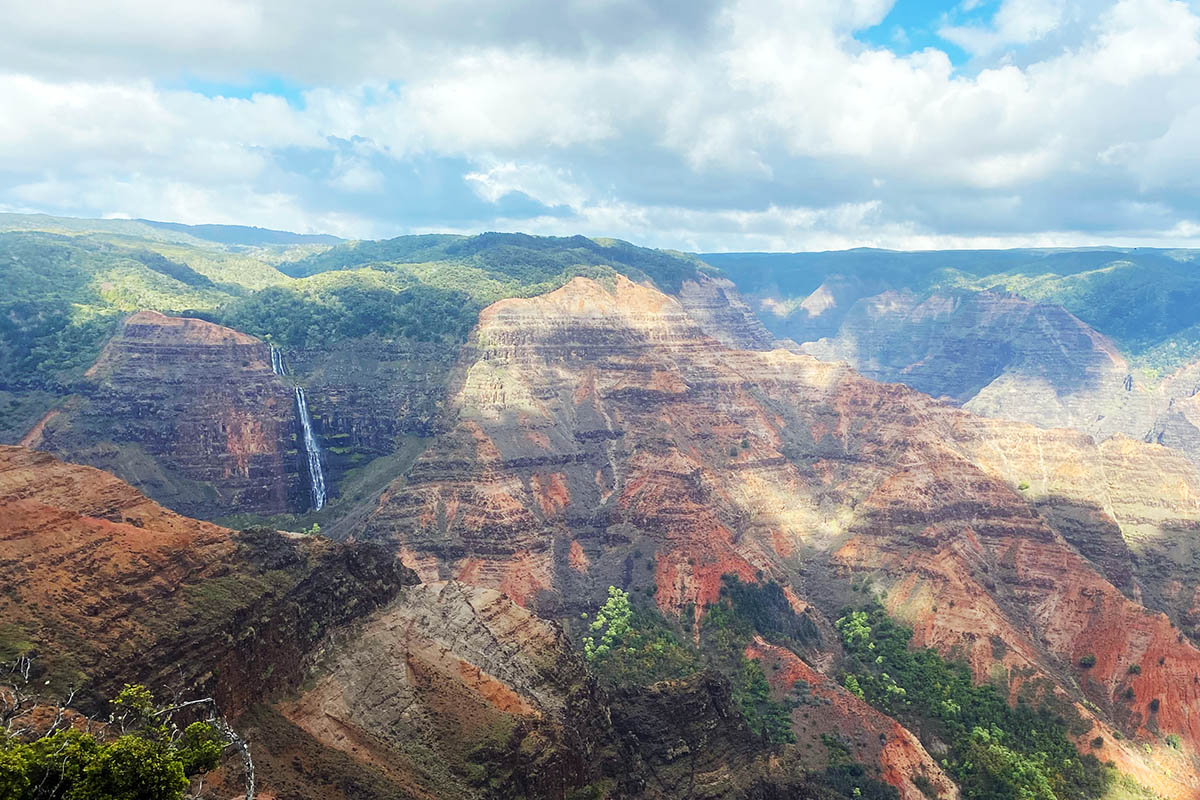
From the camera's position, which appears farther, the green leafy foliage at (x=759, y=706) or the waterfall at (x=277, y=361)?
the waterfall at (x=277, y=361)

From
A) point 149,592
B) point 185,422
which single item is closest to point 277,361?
point 185,422

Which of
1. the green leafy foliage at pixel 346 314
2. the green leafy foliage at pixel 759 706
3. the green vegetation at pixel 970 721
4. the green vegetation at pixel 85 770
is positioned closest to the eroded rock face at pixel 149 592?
the green vegetation at pixel 85 770

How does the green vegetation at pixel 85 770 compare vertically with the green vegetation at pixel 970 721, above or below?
above

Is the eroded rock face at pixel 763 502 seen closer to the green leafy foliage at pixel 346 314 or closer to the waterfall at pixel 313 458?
the green leafy foliage at pixel 346 314

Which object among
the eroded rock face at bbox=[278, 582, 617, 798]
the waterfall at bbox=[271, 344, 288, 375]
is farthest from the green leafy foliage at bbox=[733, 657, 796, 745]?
the waterfall at bbox=[271, 344, 288, 375]

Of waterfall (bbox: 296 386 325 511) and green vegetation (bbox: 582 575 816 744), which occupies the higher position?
waterfall (bbox: 296 386 325 511)

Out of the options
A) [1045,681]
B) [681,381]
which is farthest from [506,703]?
[681,381]

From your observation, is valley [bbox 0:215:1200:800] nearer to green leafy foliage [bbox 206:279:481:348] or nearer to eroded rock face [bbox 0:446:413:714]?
eroded rock face [bbox 0:446:413:714]
